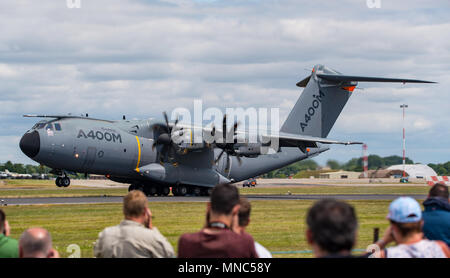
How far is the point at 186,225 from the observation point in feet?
71.5

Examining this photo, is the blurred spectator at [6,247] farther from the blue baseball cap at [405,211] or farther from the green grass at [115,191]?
the green grass at [115,191]

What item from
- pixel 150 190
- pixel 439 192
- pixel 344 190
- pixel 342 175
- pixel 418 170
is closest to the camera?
pixel 439 192

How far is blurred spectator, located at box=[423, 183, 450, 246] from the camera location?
327 inches

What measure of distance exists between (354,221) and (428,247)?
6.68 ft

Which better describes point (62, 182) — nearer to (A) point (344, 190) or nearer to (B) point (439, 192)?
(A) point (344, 190)

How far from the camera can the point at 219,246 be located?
6.56m

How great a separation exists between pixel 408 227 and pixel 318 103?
37.4 meters

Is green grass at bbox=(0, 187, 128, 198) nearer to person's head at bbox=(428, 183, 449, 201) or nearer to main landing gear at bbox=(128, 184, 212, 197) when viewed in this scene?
main landing gear at bbox=(128, 184, 212, 197)

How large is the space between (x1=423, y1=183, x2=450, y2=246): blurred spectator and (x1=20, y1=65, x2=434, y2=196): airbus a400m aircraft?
2927 cm

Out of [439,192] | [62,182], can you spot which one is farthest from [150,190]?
[439,192]

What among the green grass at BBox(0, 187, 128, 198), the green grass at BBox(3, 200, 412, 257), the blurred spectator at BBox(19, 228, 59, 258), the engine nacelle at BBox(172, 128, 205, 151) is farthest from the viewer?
the green grass at BBox(0, 187, 128, 198)

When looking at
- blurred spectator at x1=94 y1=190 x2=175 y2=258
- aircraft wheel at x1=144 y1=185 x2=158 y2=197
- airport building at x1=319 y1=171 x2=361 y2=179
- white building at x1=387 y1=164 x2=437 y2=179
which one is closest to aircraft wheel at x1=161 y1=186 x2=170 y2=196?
aircraft wheel at x1=144 y1=185 x2=158 y2=197

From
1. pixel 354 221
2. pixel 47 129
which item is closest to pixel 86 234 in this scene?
pixel 354 221
